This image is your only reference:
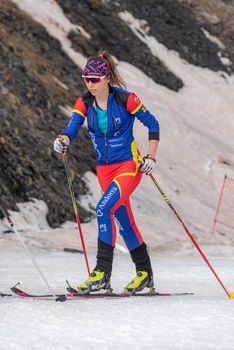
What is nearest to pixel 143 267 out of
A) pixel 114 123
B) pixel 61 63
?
pixel 114 123

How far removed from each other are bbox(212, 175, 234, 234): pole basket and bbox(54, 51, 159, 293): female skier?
1339 cm

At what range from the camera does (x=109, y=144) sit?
7.60 m

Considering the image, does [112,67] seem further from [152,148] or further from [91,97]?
[152,148]

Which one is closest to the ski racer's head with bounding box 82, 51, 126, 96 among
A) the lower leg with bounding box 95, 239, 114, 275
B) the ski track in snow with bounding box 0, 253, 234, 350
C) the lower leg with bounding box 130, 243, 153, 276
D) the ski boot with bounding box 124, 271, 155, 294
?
the lower leg with bounding box 95, 239, 114, 275

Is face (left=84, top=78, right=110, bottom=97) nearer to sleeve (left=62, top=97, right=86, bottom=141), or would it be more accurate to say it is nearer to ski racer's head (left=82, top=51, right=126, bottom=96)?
ski racer's head (left=82, top=51, right=126, bottom=96)

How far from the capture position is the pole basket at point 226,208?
22255 millimetres

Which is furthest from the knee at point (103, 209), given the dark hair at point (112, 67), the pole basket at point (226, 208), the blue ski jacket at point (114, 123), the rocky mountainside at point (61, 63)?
the pole basket at point (226, 208)

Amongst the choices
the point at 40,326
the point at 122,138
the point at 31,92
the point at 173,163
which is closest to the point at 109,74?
the point at 122,138

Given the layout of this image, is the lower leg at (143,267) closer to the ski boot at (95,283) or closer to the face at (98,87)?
the ski boot at (95,283)

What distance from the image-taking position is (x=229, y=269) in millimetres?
10977

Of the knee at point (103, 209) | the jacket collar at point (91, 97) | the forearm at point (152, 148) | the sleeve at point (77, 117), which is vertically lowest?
the knee at point (103, 209)

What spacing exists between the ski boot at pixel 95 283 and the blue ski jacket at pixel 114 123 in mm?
1138

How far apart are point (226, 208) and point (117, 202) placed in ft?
54.8

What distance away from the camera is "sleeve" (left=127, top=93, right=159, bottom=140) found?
25.0 feet
